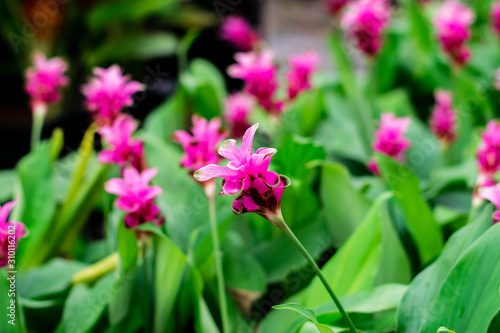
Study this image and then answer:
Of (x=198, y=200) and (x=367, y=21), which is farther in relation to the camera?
(x=367, y=21)

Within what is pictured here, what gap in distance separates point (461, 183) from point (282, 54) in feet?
7.12

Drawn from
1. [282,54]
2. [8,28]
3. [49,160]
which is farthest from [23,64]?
[49,160]

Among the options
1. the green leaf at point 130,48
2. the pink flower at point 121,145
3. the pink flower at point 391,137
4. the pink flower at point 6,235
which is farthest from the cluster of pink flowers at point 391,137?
the green leaf at point 130,48

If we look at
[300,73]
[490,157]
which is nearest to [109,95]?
[300,73]

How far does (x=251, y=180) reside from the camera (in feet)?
1.48

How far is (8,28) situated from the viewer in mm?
2100

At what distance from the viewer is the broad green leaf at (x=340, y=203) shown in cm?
74

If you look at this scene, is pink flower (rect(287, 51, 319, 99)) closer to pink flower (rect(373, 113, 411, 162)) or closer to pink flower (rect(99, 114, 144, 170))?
pink flower (rect(373, 113, 411, 162))

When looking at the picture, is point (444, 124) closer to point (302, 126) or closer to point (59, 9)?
point (302, 126)

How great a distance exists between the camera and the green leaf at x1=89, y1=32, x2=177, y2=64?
2195mm

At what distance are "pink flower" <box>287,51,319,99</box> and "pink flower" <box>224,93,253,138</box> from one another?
0.10m

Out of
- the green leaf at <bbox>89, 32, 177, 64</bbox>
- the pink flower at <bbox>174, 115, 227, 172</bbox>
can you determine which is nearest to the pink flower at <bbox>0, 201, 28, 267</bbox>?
the pink flower at <bbox>174, 115, 227, 172</bbox>

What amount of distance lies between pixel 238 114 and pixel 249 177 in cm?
57

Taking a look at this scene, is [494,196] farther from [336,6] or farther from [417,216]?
[336,6]
